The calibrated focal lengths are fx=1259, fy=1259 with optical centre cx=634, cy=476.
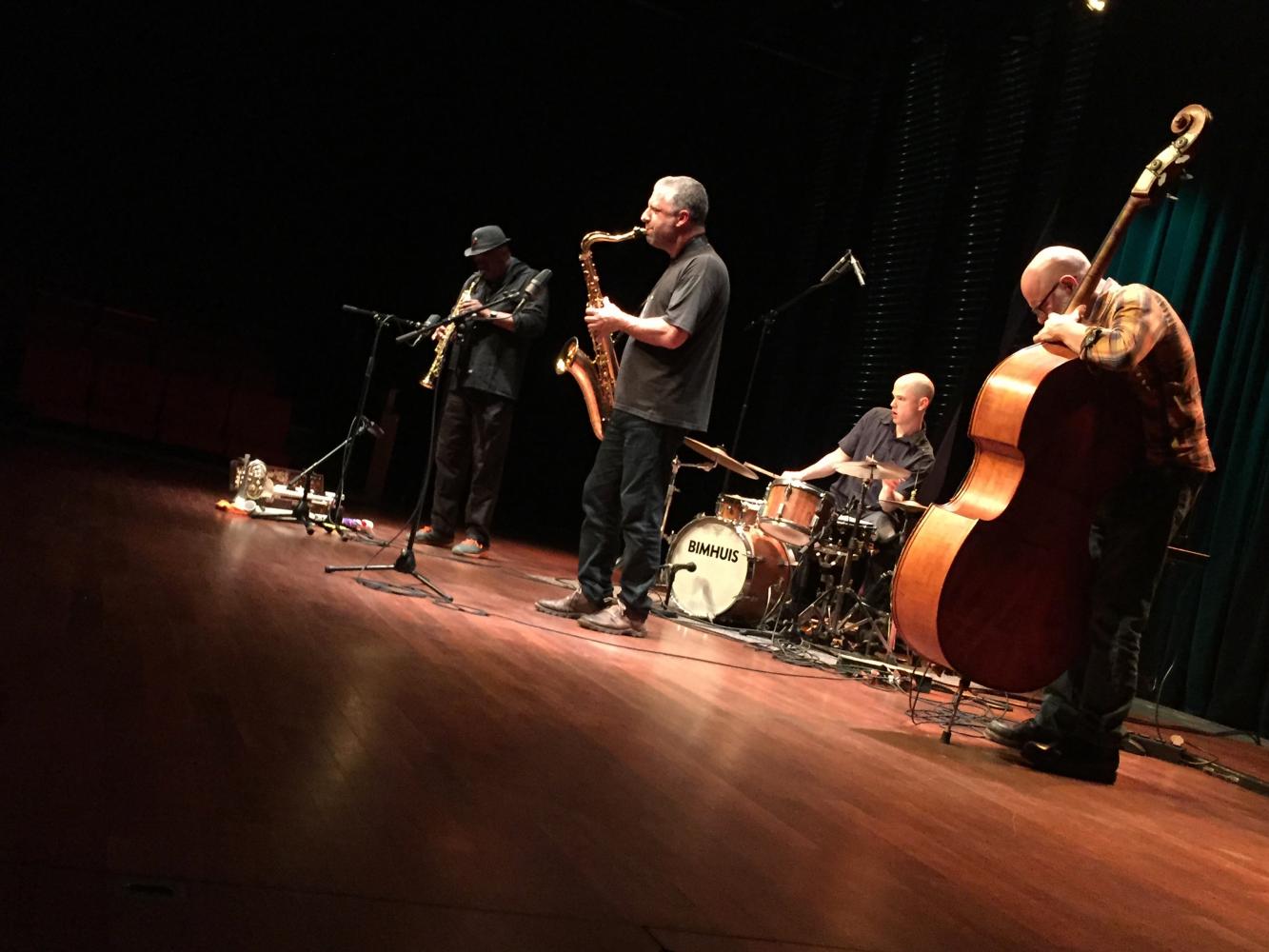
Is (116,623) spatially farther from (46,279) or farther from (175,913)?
(46,279)

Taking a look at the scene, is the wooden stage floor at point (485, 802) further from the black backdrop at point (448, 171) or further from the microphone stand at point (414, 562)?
the black backdrop at point (448, 171)

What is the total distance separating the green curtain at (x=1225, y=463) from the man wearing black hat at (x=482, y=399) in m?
3.18

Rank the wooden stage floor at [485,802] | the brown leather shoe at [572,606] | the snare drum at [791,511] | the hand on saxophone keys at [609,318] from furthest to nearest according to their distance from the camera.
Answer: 1. the snare drum at [791,511]
2. the brown leather shoe at [572,606]
3. the hand on saxophone keys at [609,318]
4. the wooden stage floor at [485,802]

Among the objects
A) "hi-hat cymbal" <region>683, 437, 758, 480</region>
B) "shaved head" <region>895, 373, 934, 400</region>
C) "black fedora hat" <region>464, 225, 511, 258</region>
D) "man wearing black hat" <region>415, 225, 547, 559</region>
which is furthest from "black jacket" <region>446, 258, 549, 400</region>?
"shaved head" <region>895, 373, 934, 400</region>

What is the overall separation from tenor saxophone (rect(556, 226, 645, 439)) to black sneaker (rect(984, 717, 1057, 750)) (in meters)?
2.21

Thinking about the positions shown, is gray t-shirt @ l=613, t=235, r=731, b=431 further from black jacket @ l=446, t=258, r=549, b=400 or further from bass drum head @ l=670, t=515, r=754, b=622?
black jacket @ l=446, t=258, r=549, b=400

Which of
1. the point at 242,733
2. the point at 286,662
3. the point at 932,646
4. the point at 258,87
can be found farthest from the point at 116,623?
the point at 258,87

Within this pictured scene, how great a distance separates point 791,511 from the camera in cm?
583

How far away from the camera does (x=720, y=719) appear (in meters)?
3.34

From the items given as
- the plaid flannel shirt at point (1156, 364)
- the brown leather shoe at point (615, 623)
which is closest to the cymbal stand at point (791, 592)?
the brown leather shoe at point (615, 623)

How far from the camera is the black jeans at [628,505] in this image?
4.43 meters

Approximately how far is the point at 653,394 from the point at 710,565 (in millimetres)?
1664

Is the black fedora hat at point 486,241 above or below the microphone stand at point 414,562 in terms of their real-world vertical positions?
above

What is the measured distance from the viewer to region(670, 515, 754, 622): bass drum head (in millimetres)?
5730
